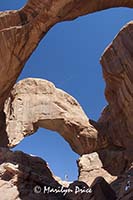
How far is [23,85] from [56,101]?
12.2 feet

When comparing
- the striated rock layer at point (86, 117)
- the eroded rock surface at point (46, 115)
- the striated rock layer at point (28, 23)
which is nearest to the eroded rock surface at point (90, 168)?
the striated rock layer at point (86, 117)

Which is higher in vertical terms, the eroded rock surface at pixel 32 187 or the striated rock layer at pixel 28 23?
the striated rock layer at pixel 28 23

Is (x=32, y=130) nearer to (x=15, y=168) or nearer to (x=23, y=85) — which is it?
(x=23, y=85)

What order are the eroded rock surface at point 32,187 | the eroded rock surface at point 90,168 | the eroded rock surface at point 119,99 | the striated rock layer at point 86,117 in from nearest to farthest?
the eroded rock surface at point 32,187, the eroded rock surface at point 90,168, the eroded rock surface at point 119,99, the striated rock layer at point 86,117

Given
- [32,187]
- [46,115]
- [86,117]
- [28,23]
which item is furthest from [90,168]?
[28,23]

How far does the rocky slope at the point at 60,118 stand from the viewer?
14133 millimetres

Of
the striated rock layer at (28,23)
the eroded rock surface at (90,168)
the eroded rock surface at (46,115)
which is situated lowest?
the eroded rock surface at (90,168)

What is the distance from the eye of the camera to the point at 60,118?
94.2ft

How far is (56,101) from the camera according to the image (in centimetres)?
3039

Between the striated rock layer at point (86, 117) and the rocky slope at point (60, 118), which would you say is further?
the striated rock layer at point (86, 117)

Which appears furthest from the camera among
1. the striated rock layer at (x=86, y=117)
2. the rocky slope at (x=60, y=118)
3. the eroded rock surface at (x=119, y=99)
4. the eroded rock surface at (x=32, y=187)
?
the striated rock layer at (x=86, y=117)

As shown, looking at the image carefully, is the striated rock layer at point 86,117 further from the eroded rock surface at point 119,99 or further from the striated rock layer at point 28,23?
the striated rock layer at point 28,23

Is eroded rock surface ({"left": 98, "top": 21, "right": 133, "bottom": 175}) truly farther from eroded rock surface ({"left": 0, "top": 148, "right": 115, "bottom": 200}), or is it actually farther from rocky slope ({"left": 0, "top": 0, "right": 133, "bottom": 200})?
eroded rock surface ({"left": 0, "top": 148, "right": 115, "bottom": 200})

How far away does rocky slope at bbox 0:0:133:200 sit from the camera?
14133 mm
